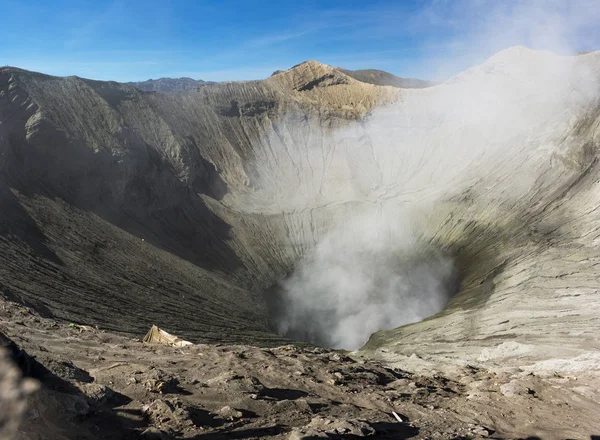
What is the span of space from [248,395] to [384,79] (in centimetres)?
14233

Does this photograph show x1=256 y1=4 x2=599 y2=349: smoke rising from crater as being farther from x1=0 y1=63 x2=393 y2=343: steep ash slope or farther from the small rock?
the small rock

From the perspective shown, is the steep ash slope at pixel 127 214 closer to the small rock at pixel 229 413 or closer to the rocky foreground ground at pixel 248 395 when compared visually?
the rocky foreground ground at pixel 248 395

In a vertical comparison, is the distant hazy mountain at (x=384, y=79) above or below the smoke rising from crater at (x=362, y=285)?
above

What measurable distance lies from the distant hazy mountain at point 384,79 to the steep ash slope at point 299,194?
210 feet

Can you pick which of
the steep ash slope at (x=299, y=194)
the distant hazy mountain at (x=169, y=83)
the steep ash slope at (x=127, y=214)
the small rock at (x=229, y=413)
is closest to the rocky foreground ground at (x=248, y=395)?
the small rock at (x=229, y=413)

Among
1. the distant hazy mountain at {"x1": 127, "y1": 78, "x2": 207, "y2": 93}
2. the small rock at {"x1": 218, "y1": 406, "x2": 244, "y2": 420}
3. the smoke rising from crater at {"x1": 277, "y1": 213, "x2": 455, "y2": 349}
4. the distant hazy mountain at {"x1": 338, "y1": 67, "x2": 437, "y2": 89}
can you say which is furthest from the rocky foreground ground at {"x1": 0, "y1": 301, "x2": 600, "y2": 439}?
the distant hazy mountain at {"x1": 127, "y1": 78, "x2": 207, "y2": 93}

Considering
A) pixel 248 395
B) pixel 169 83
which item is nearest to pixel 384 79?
pixel 169 83

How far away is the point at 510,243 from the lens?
38469 mm

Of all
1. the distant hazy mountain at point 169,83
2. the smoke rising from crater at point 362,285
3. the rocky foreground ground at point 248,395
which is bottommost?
the smoke rising from crater at point 362,285

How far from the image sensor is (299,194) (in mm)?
58219

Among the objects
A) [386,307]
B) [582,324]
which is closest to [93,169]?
[386,307]

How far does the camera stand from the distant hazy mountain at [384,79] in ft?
437

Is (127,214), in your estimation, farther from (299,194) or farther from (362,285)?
(299,194)

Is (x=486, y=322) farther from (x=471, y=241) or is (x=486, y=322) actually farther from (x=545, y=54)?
(x=545, y=54)
